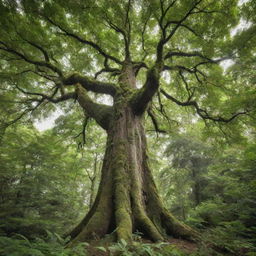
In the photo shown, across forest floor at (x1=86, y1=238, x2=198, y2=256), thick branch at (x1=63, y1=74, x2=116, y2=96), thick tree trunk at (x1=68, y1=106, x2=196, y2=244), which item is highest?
thick branch at (x1=63, y1=74, x2=116, y2=96)

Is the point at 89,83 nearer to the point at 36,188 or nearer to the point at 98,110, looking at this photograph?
the point at 98,110

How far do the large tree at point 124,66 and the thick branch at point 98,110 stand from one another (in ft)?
0.11

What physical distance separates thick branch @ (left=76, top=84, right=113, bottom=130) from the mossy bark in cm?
17

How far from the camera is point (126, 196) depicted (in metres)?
3.16

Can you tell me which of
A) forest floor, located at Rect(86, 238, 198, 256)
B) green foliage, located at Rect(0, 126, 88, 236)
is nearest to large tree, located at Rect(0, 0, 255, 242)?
forest floor, located at Rect(86, 238, 198, 256)

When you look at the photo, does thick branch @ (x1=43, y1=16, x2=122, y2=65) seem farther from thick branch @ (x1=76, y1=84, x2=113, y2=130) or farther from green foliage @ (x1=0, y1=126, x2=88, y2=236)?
green foliage @ (x1=0, y1=126, x2=88, y2=236)

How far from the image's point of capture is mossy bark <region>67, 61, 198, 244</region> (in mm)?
2783

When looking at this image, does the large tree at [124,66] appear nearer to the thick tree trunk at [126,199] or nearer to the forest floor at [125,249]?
the thick tree trunk at [126,199]

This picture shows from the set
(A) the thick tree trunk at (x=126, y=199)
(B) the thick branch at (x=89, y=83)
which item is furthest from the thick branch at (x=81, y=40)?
(A) the thick tree trunk at (x=126, y=199)

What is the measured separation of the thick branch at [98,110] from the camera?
481 cm

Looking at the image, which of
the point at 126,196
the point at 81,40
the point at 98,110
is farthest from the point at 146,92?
the point at 81,40

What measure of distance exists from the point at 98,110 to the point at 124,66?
8.78 feet

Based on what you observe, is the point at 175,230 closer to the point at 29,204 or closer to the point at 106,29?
the point at 29,204

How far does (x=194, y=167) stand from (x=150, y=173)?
23.3ft
